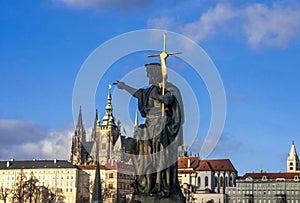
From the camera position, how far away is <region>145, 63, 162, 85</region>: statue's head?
2008 centimetres

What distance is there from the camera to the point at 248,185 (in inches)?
6531

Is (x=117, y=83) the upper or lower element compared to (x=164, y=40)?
lower

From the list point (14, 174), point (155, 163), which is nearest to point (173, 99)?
point (155, 163)

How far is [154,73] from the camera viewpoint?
66.0 feet

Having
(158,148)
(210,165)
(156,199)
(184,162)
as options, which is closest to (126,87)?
(158,148)

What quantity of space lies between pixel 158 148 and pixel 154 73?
241cm

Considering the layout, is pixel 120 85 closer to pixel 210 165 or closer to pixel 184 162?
pixel 210 165

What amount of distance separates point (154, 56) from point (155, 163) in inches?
137

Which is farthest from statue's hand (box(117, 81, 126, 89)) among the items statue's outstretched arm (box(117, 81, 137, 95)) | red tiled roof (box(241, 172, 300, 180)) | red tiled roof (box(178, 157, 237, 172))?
red tiled roof (box(178, 157, 237, 172))

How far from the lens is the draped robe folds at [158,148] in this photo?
1952 centimetres

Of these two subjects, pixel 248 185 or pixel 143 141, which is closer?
pixel 143 141

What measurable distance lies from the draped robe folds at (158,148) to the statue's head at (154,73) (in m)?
0.26

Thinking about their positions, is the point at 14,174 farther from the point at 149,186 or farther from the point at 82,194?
the point at 149,186

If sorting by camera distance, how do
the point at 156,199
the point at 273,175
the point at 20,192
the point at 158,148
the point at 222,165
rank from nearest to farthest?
the point at 156,199 < the point at 158,148 < the point at 20,192 < the point at 273,175 < the point at 222,165
